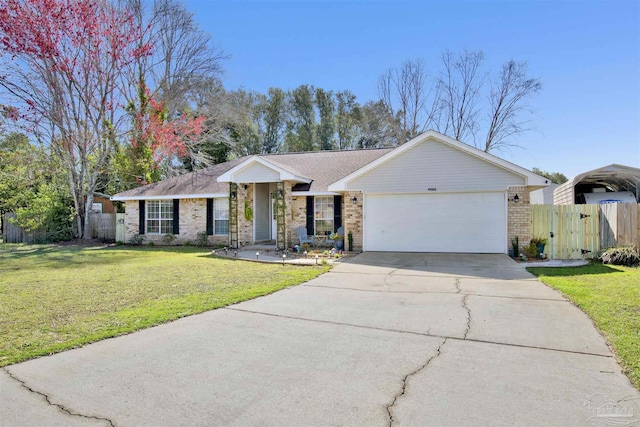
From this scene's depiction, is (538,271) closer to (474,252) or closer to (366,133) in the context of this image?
(474,252)

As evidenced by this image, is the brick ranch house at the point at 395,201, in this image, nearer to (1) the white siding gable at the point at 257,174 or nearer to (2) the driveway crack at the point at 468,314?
(1) the white siding gable at the point at 257,174

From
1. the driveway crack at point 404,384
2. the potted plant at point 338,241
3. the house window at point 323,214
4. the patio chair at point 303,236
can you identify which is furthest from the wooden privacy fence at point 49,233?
the driveway crack at point 404,384

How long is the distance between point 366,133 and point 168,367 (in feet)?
104

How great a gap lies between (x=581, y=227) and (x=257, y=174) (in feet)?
39.6

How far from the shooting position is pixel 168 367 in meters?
3.90

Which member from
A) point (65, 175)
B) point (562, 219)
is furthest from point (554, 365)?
point (65, 175)

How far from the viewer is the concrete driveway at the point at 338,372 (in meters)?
2.97

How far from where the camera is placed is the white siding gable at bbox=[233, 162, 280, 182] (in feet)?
50.7

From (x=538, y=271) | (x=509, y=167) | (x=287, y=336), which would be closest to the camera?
(x=287, y=336)

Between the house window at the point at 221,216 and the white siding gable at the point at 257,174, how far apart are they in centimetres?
208

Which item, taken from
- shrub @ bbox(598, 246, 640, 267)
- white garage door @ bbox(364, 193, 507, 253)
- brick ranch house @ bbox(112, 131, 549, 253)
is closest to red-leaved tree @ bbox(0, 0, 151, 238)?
brick ranch house @ bbox(112, 131, 549, 253)

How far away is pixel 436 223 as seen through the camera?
44.4ft

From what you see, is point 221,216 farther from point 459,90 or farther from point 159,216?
point 459,90

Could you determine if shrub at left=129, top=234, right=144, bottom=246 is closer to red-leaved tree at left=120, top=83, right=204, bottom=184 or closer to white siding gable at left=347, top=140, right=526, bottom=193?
red-leaved tree at left=120, top=83, right=204, bottom=184
